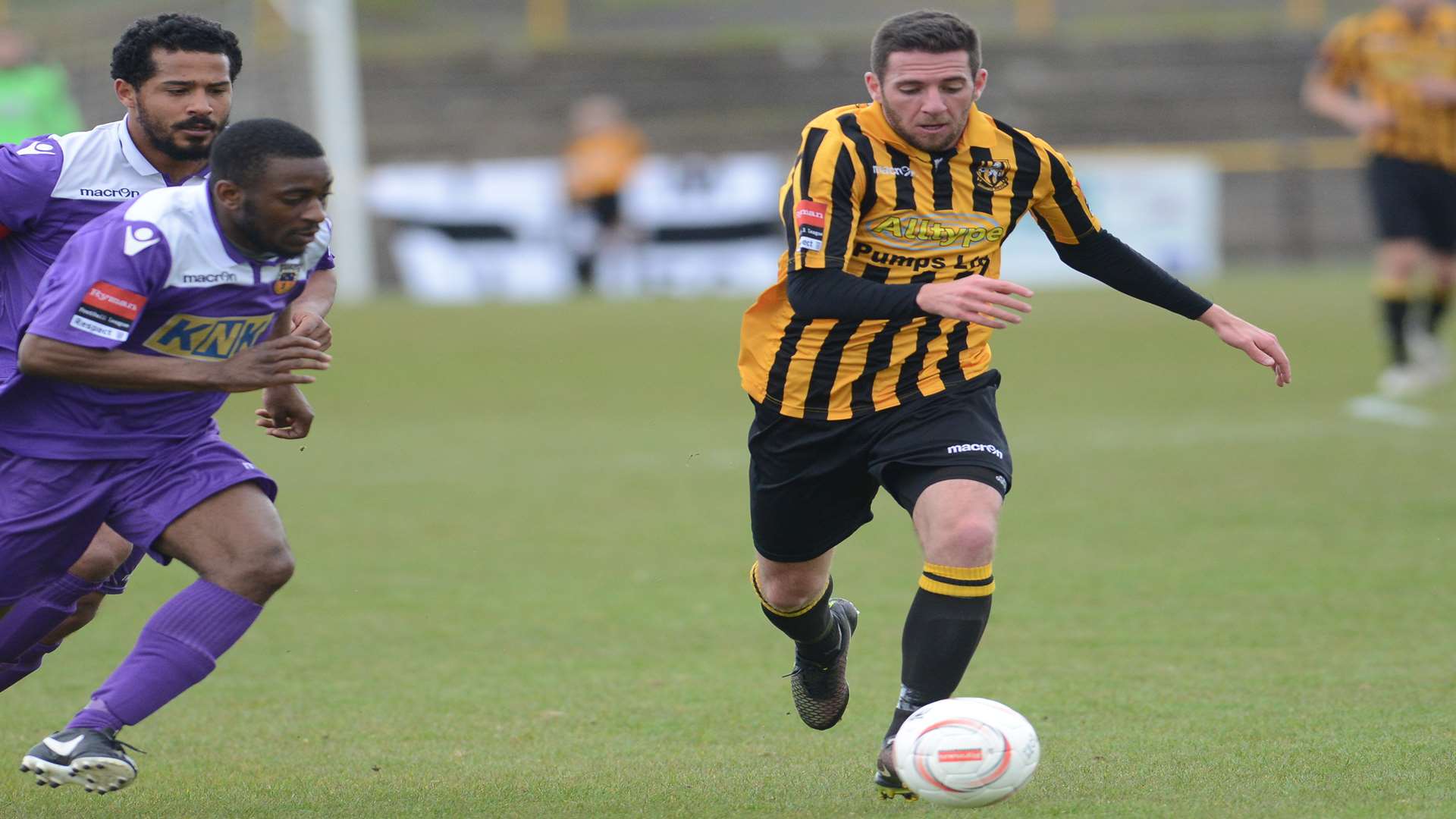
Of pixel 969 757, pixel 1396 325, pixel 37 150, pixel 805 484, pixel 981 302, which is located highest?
pixel 37 150

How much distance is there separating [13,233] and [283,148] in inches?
42.1

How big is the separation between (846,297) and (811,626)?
3.99 ft

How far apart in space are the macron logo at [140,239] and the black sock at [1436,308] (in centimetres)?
986

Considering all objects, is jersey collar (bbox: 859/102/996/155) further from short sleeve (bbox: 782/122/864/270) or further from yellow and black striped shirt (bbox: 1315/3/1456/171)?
yellow and black striped shirt (bbox: 1315/3/1456/171)

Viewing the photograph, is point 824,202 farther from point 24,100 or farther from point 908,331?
point 24,100

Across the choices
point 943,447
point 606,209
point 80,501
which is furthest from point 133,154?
point 606,209

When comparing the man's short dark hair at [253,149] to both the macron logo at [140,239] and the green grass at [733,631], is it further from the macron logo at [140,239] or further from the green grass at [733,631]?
the green grass at [733,631]

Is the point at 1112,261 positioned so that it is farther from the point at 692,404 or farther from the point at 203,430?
the point at 692,404

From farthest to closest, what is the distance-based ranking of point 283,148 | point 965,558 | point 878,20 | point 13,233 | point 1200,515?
point 878,20 < point 1200,515 < point 13,233 < point 965,558 < point 283,148

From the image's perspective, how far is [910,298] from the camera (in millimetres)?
4504

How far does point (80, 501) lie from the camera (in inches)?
176

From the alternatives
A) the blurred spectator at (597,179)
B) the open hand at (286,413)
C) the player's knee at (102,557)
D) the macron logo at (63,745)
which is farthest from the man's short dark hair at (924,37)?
the blurred spectator at (597,179)

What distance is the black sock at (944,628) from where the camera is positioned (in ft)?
15.0

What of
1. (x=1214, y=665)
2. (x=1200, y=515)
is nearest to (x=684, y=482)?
(x=1200, y=515)
